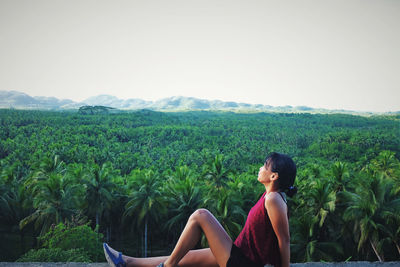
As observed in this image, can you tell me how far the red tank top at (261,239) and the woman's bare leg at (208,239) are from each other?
0.67ft

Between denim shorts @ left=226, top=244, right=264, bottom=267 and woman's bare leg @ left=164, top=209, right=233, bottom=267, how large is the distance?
0.12 ft

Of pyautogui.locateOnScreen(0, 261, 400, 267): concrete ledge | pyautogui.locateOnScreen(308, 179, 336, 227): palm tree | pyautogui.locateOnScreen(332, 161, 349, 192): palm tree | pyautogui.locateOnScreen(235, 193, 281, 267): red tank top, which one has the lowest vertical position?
pyautogui.locateOnScreen(308, 179, 336, 227): palm tree

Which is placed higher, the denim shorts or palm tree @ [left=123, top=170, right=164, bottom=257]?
the denim shorts

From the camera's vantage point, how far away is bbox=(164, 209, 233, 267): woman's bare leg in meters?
2.75

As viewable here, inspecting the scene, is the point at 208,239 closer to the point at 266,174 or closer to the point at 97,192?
the point at 266,174

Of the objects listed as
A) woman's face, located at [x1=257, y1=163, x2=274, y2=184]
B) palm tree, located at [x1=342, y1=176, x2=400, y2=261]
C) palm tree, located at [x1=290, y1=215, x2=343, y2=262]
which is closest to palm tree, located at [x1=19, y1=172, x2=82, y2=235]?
palm tree, located at [x1=290, y1=215, x2=343, y2=262]

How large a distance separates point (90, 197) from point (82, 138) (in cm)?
3662

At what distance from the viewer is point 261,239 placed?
2.62m

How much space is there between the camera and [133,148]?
171 ft

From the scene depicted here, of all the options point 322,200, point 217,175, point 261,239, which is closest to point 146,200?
point 217,175

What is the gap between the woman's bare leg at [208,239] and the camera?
2.75 metres

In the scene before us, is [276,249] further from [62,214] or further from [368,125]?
[368,125]

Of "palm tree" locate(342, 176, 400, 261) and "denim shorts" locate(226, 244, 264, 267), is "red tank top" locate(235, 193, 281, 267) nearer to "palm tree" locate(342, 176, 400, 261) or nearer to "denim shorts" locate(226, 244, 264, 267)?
"denim shorts" locate(226, 244, 264, 267)

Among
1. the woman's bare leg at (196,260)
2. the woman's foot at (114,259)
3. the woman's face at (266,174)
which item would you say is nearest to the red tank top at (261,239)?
the woman's face at (266,174)
